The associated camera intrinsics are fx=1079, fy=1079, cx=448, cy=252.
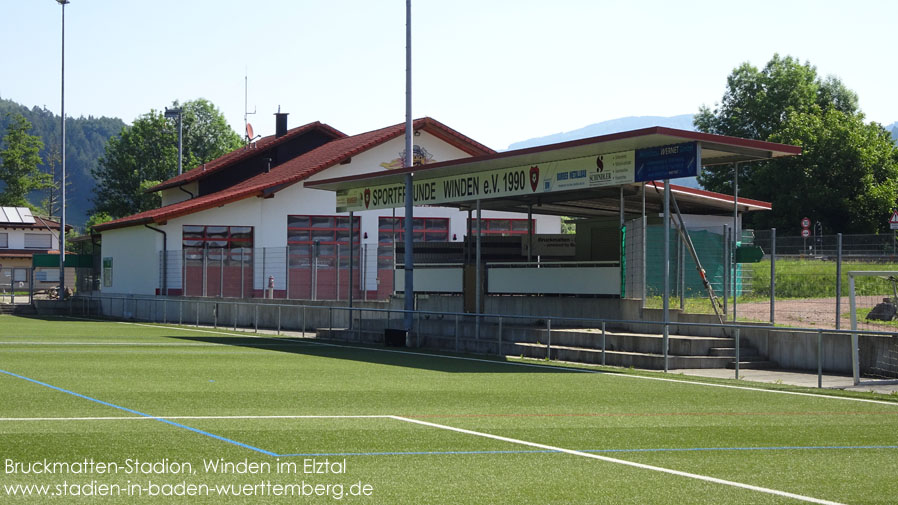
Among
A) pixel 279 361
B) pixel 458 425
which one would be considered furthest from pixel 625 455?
pixel 279 361

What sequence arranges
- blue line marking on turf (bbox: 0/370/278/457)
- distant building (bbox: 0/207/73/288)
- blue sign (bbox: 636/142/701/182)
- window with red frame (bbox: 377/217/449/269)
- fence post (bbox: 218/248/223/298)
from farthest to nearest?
distant building (bbox: 0/207/73/288), window with red frame (bbox: 377/217/449/269), fence post (bbox: 218/248/223/298), blue sign (bbox: 636/142/701/182), blue line marking on turf (bbox: 0/370/278/457)

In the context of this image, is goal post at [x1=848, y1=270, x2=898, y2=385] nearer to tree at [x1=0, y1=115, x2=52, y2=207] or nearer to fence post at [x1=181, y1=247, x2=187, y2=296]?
fence post at [x1=181, y1=247, x2=187, y2=296]

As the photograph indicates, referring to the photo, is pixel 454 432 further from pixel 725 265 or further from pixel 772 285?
pixel 772 285

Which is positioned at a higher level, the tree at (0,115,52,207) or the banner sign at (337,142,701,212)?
the tree at (0,115,52,207)

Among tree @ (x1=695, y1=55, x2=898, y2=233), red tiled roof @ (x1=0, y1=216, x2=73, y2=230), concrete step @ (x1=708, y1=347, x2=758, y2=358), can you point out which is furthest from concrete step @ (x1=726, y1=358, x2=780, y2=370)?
red tiled roof @ (x1=0, y1=216, x2=73, y2=230)

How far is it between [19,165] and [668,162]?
4093 inches

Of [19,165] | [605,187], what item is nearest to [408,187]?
[605,187]

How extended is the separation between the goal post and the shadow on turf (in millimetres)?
4686

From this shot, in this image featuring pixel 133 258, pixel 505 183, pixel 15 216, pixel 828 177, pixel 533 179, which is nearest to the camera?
pixel 533 179

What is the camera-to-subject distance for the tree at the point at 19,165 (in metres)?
109

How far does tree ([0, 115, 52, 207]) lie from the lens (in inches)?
4309

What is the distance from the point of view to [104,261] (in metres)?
47.8

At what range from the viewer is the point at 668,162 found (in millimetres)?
19281

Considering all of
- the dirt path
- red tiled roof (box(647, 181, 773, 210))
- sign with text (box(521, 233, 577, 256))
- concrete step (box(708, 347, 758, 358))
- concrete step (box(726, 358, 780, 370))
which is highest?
red tiled roof (box(647, 181, 773, 210))
